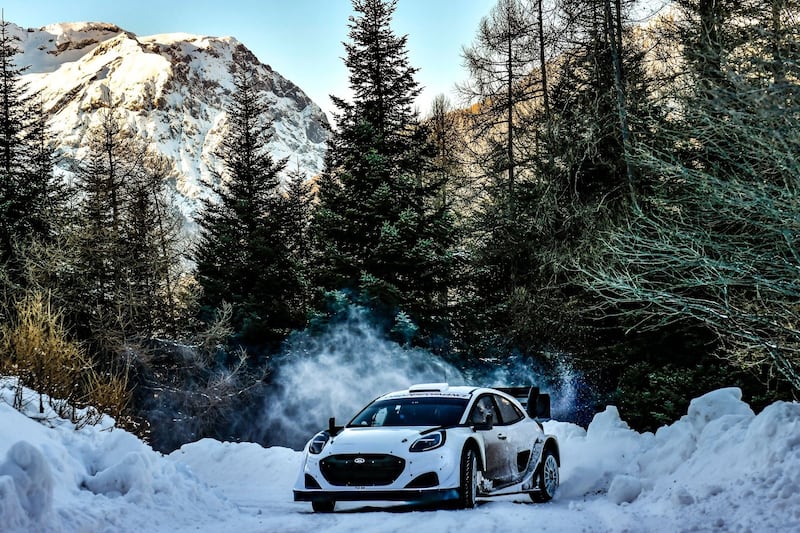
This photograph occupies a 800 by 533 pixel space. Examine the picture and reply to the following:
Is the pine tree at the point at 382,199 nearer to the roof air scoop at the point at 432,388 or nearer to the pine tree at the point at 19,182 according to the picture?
the pine tree at the point at 19,182

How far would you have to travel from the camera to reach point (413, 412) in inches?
428

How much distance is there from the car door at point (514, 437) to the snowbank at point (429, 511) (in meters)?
0.73

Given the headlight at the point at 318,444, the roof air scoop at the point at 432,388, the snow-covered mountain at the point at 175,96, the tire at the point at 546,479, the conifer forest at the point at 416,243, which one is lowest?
the tire at the point at 546,479

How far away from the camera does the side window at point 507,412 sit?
37.6 feet

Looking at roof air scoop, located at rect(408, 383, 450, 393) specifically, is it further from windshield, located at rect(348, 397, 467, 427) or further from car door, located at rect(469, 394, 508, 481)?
car door, located at rect(469, 394, 508, 481)

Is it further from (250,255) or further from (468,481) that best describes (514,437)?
(250,255)

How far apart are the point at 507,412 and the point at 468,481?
2.36 metres

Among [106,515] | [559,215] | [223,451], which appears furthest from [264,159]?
[106,515]

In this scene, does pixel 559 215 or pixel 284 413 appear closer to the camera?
pixel 559 215

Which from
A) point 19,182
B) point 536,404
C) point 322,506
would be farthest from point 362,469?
point 19,182

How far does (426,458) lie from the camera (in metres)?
9.39

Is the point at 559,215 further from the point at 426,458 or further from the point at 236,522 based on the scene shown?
the point at 236,522

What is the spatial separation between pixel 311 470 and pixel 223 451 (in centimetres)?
673

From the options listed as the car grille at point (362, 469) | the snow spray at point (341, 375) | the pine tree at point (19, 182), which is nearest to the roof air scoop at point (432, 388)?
the car grille at point (362, 469)
